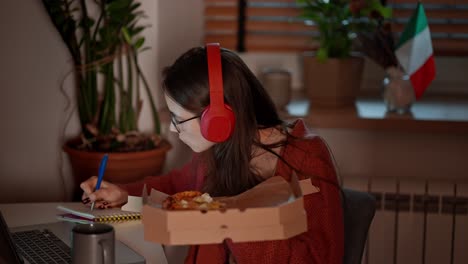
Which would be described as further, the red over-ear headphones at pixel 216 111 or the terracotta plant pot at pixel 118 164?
the terracotta plant pot at pixel 118 164

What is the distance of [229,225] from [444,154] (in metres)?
1.54

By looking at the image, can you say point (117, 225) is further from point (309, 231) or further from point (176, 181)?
point (309, 231)

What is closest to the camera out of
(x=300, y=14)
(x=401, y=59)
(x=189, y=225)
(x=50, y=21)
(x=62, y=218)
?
(x=189, y=225)

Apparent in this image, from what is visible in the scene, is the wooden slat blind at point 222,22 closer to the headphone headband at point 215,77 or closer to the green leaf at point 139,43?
the green leaf at point 139,43

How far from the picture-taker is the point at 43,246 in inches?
62.0

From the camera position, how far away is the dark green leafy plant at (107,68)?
2305 mm

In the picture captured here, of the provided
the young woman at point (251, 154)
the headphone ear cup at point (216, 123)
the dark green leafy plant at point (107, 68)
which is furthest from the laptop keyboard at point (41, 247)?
the dark green leafy plant at point (107, 68)

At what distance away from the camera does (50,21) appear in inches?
88.9

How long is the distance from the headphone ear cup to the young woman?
0.34 ft

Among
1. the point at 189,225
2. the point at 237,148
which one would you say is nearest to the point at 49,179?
the point at 237,148

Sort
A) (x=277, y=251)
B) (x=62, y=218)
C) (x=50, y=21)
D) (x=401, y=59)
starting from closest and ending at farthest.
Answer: (x=277, y=251)
(x=62, y=218)
(x=50, y=21)
(x=401, y=59)

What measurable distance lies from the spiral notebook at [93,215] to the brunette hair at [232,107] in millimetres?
219

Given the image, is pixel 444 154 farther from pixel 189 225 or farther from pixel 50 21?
pixel 189 225

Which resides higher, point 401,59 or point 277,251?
point 401,59
